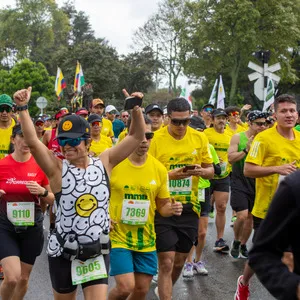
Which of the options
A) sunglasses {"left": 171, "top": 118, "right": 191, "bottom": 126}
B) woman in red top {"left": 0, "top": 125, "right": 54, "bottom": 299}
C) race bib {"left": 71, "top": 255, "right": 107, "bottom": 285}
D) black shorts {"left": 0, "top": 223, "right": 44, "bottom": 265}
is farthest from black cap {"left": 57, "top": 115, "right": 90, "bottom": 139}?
sunglasses {"left": 171, "top": 118, "right": 191, "bottom": 126}

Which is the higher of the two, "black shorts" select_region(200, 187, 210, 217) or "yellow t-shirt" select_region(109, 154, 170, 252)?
"yellow t-shirt" select_region(109, 154, 170, 252)

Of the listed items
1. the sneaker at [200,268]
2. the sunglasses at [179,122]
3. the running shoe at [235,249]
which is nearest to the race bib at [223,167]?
the running shoe at [235,249]

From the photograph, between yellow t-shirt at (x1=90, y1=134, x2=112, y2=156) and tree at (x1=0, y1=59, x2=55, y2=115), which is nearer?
yellow t-shirt at (x1=90, y1=134, x2=112, y2=156)

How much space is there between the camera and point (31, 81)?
52.7m

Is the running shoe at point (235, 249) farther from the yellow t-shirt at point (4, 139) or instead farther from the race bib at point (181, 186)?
the yellow t-shirt at point (4, 139)

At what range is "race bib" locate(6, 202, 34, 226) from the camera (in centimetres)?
504

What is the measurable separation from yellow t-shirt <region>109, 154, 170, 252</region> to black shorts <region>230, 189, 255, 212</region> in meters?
3.09

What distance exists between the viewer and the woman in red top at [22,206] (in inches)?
199

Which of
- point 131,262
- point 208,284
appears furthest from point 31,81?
point 131,262

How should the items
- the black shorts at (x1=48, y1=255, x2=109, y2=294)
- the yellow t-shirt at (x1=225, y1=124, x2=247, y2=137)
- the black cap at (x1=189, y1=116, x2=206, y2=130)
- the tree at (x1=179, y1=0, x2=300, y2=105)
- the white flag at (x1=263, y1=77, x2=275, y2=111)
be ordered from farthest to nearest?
the tree at (x1=179, y1=0, x2=300, y2=105)
the white flag at (x1=263, y1=77, x2=275, y2=111)
the yellow t-shirt at (x1=225, y1=124, x2=247, y2=137)
the black cap at (x1=189, y1=116, x2=206, y2=130)
the black shorts at (x1=48, y1=255, x2=109, y2=294)

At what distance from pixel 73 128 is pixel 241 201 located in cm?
439

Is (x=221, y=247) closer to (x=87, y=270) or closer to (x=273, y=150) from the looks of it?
(x=273, y=150)

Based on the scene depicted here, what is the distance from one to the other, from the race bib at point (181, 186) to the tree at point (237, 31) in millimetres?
34808

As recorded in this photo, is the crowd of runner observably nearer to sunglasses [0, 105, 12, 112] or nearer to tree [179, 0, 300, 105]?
sunglasses [0, 105, 12, 112]
